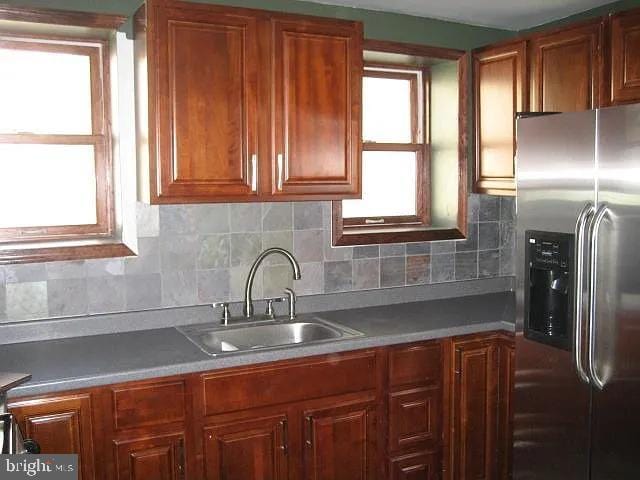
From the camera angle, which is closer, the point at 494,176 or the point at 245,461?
the point at 245,461

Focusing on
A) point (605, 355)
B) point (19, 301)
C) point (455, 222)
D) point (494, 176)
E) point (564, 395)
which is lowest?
point (564, 395)

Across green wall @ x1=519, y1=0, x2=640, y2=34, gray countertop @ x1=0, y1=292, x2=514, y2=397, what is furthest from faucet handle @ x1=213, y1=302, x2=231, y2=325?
green wall @ x1=519, y1=0, x2=640, y2=34

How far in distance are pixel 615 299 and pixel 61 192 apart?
2.25 metres

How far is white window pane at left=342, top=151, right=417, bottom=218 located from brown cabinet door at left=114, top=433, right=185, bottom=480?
151cm

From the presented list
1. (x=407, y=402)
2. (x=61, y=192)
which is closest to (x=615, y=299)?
(x=407, y=402)

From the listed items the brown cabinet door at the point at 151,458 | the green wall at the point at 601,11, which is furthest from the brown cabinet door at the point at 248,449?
the green wall at the point at 601,11

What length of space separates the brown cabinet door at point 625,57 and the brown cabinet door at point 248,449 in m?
1.90

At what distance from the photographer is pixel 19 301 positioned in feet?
8.71

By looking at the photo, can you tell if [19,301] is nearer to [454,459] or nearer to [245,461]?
[245,461]

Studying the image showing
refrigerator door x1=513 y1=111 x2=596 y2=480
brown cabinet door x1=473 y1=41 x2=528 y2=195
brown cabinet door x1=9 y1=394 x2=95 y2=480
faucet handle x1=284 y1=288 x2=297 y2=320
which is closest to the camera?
brown cabinet door x1=9 y1=394 x2=95 y2=480

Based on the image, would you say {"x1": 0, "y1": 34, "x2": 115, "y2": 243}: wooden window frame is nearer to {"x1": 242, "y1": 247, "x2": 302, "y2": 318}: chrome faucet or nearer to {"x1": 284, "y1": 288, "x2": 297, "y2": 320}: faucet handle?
{"x1": 242, "y1": 247, "x2": 302, "y2": 318}: chrome faucet

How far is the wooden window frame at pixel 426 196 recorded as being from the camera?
3.27 metres

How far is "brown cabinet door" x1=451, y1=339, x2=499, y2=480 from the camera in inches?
117

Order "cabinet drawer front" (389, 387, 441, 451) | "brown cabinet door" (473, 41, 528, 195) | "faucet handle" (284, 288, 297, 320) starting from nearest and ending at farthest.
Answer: "cabinet drawer front" (389, 387, 441, 451) < "faucet handle" (284, 288, 297, 320) < "brown cabinet door" (473, 41, 528, 195)
